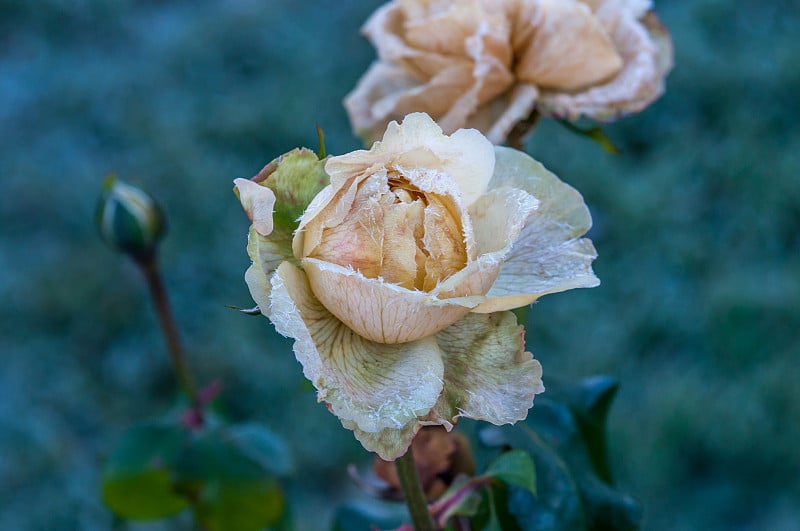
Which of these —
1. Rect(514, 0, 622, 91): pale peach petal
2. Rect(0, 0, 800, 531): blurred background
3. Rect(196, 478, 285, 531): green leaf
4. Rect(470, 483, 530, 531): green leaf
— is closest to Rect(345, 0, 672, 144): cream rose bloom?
Rect(514, 0, 622, 91): pale peach petal

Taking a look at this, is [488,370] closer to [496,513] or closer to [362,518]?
[496,513]

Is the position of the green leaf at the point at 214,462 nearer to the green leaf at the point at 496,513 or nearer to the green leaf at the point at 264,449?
the green leaf at the point at 264,449

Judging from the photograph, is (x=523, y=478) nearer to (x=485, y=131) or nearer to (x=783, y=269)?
(x=485, y=131)

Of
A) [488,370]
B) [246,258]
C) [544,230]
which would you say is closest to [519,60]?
[544,230]

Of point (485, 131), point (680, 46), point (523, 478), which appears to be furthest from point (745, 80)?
point (523, 478)

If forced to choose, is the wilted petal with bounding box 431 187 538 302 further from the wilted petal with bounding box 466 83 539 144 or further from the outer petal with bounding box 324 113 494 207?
the wilted petal with bounding box 466 83 539 144

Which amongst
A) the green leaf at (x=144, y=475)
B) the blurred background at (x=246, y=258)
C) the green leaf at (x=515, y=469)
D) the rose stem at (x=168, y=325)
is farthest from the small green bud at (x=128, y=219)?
the blurred background at (x=246, y=258)
